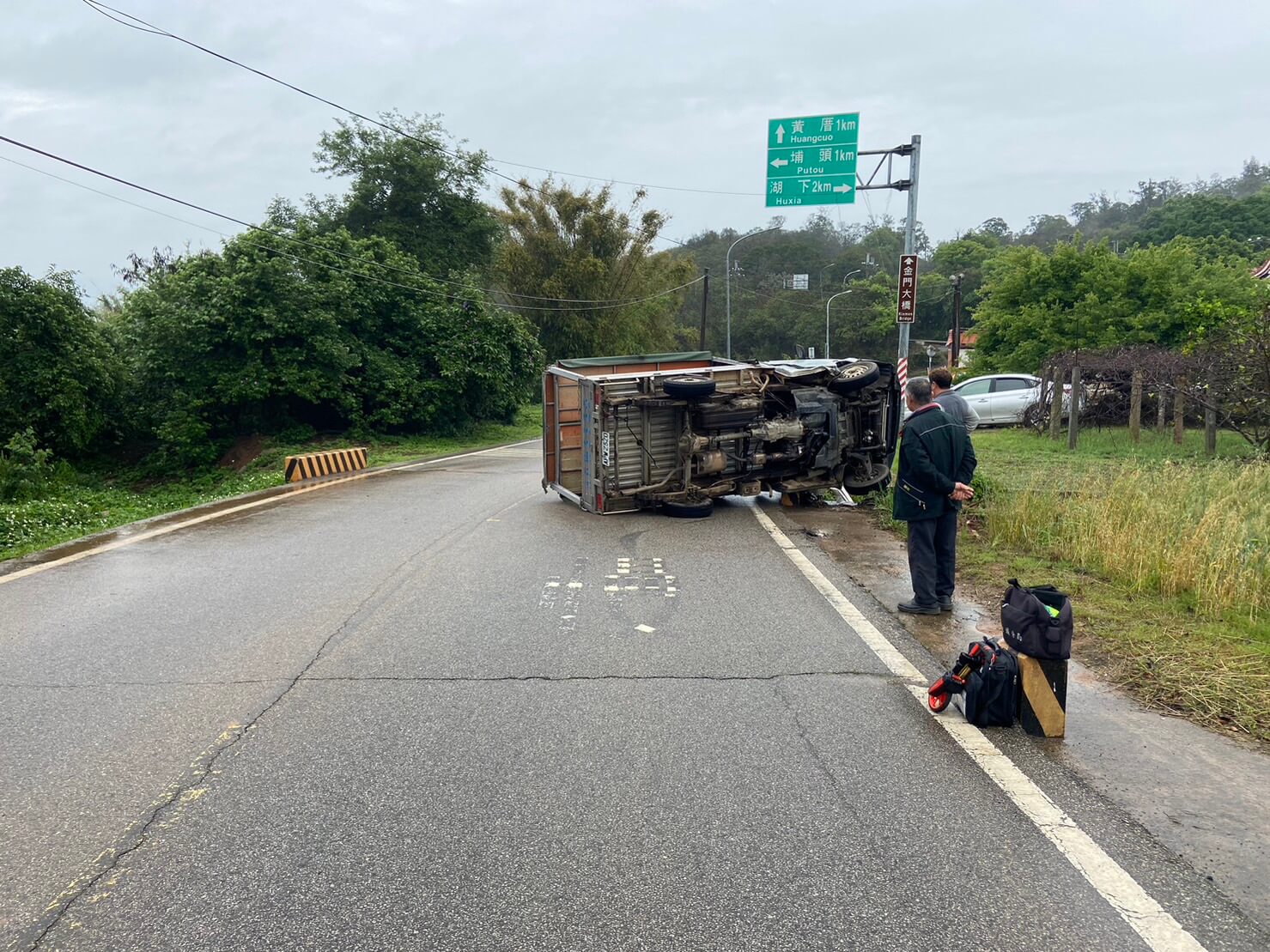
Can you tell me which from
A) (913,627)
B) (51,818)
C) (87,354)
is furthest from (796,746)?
(87,354)

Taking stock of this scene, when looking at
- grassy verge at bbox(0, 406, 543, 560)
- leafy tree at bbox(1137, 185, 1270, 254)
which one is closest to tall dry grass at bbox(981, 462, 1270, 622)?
grassy verge at bbox(0, 406, 543, 560)

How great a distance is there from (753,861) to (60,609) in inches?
236

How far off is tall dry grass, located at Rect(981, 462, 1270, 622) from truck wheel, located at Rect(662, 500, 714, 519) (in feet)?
10.4

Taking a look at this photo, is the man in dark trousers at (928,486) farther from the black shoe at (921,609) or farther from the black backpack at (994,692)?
the black backpack at (994,692)

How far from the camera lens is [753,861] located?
3301 mm

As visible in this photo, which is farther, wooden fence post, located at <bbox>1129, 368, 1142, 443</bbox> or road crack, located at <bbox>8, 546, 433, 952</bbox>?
wooden fence post, located at <bbox>1129, 368, 1142, 443</bbox>

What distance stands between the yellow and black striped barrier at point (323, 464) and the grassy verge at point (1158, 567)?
38.8 feet

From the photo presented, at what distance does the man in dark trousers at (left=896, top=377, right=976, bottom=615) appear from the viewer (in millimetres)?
6547

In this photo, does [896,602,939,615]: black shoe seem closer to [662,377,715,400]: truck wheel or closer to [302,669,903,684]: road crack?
[302,669,903,684]: road crack

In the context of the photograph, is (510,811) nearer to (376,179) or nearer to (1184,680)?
(1184,680)

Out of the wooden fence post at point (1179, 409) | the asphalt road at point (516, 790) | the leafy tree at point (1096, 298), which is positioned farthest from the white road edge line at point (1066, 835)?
the leafy tree at point (1096, 298)

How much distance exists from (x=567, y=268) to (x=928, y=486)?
38103 mm

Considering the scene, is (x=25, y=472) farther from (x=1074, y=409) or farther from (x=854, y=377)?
(x=1074, y=409)

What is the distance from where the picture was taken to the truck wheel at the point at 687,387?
1102 cm
